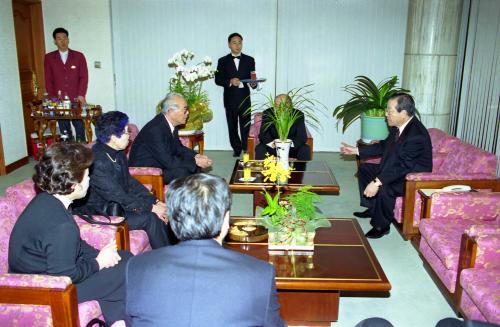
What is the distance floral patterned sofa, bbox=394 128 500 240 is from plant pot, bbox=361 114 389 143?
1.77m

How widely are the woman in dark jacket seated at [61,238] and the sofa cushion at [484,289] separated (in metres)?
1.73

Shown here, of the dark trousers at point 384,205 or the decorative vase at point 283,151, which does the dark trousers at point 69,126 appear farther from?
the dark trousers at point 384,205

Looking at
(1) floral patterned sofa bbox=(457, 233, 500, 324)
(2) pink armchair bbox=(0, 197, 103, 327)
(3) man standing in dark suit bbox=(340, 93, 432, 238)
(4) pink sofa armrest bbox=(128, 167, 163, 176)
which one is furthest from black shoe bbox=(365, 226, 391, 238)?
(2) pink armchair bbox=(0, 197, 103, 327)

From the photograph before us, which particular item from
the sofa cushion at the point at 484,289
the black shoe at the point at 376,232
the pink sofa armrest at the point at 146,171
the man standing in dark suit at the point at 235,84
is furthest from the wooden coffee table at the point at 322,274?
the man standing in dark suit at the point at 235,84

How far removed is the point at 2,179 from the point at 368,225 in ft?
14.0

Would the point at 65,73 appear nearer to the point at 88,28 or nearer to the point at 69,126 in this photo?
the point at 69,126

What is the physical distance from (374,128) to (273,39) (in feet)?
7.15

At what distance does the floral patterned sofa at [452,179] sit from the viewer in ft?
12.0

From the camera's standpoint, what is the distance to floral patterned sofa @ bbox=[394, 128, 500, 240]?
3645 millimetres

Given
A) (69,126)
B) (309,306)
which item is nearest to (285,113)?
(309,306)

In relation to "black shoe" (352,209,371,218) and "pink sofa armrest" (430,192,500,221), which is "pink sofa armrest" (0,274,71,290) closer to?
"pink sofa armrest" (430,192,500,221)

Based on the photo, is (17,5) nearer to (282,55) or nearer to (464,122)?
(282,55)

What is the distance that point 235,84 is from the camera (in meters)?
6.55

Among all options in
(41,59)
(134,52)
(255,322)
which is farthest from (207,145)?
(255,322)
